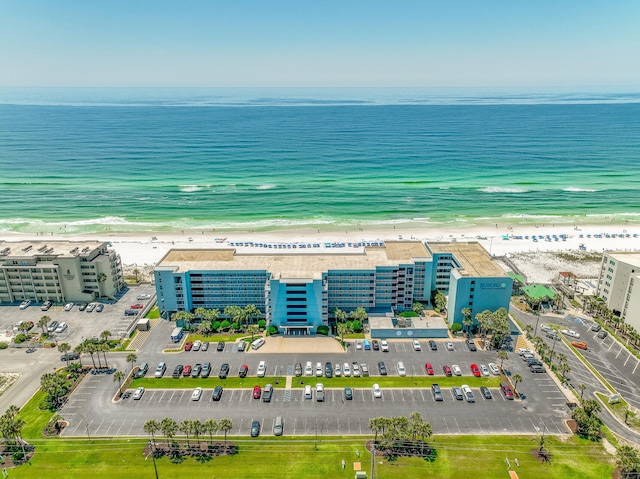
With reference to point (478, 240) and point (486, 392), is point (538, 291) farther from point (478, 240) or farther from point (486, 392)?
point (478, 240)

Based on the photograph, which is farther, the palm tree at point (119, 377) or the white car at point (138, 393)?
the palm tree at point (119, 377)

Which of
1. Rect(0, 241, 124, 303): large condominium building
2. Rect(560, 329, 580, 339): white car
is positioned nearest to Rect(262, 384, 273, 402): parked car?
Rect(0, 241, 124, 303): large condominium building

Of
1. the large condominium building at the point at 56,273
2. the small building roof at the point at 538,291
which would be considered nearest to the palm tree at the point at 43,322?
the large condominium building at the point at 56,273

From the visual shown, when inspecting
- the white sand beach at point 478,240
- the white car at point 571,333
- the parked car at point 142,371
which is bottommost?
the parked car at point 142,371

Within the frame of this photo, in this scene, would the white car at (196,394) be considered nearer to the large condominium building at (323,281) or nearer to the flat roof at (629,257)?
the large condominium building at (323,281)

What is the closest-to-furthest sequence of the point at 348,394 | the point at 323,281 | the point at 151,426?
the point at 151,426, the point at 348,394, the point at 323,281

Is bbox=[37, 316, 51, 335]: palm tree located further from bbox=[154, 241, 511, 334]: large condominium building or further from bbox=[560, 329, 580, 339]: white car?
bbox=[560, 329, 580, 339]: white car

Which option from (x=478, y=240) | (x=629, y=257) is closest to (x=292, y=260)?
(x=478, y=240)
